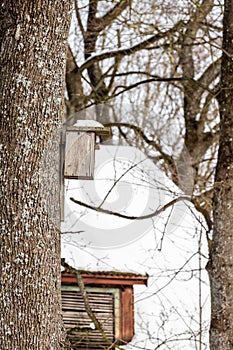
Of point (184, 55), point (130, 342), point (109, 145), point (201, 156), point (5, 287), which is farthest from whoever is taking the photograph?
point (201, 156)

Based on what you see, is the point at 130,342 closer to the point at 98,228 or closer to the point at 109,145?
the point at 98,228

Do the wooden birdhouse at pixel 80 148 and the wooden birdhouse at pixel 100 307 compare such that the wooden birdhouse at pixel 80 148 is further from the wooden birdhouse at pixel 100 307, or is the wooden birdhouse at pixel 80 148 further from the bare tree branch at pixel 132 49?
the bare tree branch at pixel 132 49

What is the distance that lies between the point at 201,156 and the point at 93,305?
291 centimetres

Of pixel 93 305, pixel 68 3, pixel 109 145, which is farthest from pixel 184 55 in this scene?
pixel 68 3

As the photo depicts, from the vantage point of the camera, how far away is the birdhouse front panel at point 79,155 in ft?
7.93

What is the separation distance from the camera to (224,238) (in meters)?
3.03

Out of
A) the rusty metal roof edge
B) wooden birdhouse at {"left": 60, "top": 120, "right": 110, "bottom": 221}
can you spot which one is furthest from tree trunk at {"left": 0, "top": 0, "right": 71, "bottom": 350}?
the rusty metal roof edge

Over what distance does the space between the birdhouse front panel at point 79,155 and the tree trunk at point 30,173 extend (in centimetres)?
16

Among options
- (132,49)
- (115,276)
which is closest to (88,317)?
(115,276)

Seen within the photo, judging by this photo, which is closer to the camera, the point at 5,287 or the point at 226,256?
the point at 5,287

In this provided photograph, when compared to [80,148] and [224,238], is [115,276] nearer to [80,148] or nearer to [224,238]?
[224,238]

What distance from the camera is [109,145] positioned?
15.1 ft

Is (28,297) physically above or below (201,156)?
below

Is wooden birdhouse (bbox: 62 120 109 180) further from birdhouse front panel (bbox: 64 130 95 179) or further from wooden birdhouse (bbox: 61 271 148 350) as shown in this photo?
wooden birdhouse (bbox: 61 271 148 350)
